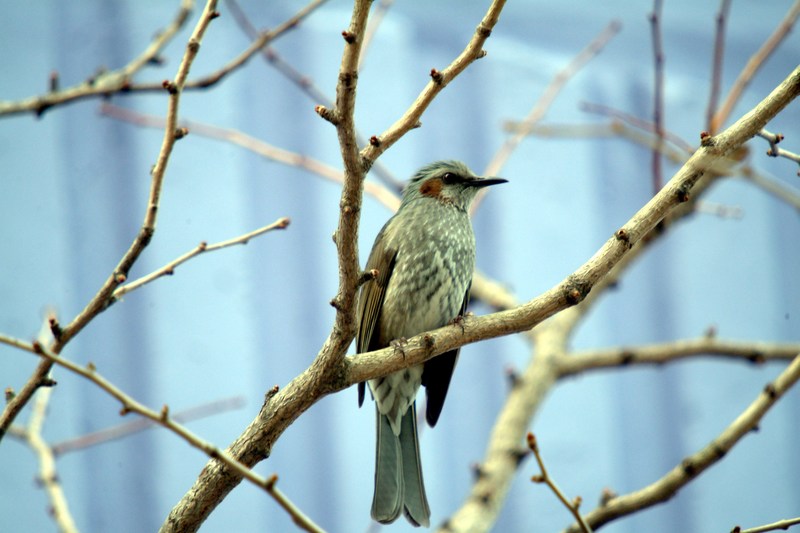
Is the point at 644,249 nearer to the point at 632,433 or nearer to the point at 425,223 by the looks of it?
the point at 425,223

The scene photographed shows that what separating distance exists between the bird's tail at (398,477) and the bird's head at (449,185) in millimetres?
946

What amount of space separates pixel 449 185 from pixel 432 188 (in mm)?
75

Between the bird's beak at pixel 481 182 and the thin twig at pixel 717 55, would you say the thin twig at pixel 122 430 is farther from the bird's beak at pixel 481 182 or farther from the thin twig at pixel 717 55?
the thin twig at pixel 717 55

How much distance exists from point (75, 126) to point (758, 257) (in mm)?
4298

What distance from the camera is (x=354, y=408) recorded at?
4285 millimetres

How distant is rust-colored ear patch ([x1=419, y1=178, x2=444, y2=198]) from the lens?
332 cm

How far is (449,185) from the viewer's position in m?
3.34

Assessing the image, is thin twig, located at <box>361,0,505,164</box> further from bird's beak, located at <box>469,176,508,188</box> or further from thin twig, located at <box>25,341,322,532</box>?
bird's beak, located at <box>469,176,508,188</box>

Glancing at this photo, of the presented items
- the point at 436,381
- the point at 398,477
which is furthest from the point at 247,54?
the point at 398,477

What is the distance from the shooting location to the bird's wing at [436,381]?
122 inches

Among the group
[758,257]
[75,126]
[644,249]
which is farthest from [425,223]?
[758,257]

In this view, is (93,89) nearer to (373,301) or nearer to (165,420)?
(373,301)

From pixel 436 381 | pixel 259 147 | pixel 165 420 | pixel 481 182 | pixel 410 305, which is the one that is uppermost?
pixel 259 147

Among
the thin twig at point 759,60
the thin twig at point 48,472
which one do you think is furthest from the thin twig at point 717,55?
the thin twig at point 48,472
